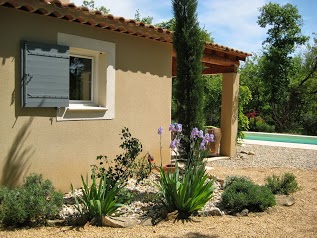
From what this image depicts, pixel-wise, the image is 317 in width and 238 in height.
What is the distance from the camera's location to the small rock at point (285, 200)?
648cm

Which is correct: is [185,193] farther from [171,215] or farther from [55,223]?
[55,223]

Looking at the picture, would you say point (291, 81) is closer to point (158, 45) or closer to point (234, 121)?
point (234, 121)

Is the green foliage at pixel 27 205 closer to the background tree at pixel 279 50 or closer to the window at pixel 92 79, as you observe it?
the window at pixel 92 79

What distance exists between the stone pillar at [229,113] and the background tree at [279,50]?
1481 cm

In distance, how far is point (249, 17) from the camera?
90.3 ft

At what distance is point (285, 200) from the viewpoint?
659 centimetres

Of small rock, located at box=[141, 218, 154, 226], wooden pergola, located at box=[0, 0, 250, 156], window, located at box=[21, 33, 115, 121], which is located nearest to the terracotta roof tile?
wooden pergola, located at box=[0, 0, 250, 156]

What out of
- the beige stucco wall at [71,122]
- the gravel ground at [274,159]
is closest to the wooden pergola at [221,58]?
the beige stucco wall at [71,122]

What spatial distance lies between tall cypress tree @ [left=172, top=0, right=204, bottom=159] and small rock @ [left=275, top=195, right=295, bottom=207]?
2.05 metres

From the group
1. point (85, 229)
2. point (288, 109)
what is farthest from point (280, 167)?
point (288, 109)

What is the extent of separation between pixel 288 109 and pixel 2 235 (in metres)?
24.6

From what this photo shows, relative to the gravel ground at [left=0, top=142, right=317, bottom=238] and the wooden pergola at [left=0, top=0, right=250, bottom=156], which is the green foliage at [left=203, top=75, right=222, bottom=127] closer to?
the wooden pergola at [left=0, top=0, right=250, bottom=156]

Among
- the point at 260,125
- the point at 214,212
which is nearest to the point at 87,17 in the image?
the point at 214,212

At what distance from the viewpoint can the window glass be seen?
279 inches
